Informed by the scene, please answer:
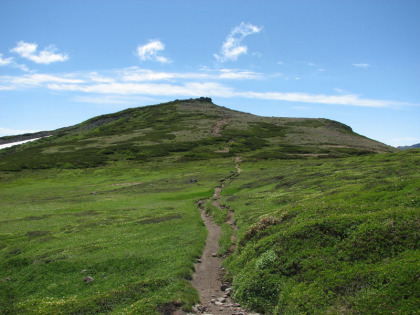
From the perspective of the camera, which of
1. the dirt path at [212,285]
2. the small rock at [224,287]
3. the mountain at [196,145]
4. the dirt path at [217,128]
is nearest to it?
the dirt path at [212,285]

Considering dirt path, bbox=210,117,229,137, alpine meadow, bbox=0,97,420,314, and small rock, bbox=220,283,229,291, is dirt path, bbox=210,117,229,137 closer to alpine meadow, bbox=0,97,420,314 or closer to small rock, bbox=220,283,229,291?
alpine meadow, bbox=0,97,420,314

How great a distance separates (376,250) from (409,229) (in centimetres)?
200

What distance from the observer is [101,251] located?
86.2 feet

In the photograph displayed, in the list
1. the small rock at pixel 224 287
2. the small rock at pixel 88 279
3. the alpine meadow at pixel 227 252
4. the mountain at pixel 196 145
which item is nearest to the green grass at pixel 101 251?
the alpine meadow at pixel 227 252

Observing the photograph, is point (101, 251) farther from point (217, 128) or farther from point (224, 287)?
point (217, 128)

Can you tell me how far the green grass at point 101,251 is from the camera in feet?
55.5

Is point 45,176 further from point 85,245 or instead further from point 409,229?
point 409,229

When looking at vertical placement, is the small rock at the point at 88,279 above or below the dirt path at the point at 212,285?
below

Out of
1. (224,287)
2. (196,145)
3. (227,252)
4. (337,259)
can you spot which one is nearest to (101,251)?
(227,252)

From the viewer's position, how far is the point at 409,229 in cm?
1494

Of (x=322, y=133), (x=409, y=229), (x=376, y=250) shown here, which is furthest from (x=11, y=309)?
(x=322, y=133)

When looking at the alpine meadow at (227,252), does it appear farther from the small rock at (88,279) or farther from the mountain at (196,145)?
the mountain at (196,145)

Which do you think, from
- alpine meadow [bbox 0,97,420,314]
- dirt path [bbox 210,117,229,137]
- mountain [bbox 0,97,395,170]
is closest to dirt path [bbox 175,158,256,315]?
alpine meadow [bbox 0,97,420,314]

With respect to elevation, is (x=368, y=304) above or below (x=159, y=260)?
above
